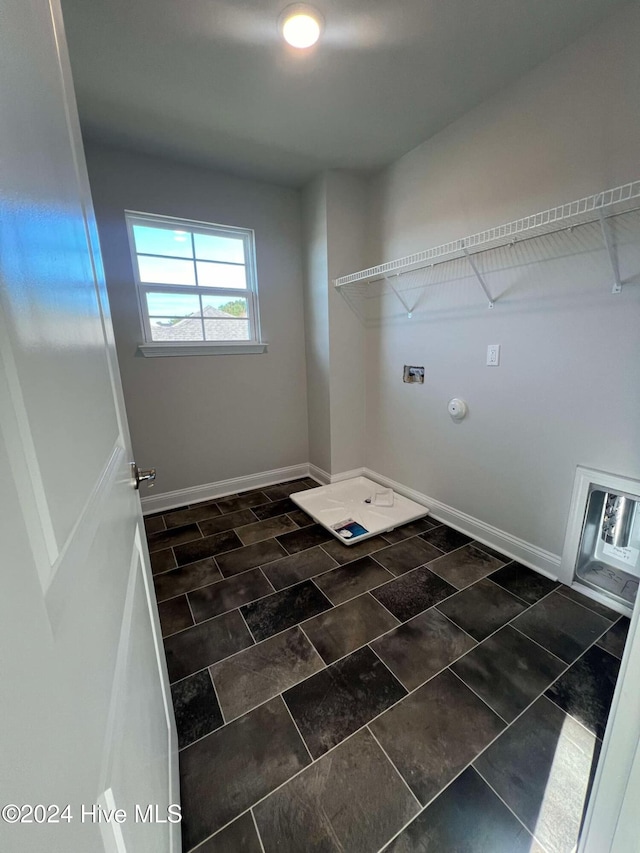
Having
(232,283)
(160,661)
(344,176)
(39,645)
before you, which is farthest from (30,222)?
(344,176)

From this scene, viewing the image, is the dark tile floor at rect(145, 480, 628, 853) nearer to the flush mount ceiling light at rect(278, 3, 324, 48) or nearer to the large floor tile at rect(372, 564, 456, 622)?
the large floor tile at rect(372, 564, 456, 622)

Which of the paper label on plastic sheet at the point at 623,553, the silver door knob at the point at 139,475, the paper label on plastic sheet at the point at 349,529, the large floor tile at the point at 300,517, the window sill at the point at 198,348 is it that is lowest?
the large floor tile at the point at 300,517

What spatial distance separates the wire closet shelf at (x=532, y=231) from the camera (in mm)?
1403

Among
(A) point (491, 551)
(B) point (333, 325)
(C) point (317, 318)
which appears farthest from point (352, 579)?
(C) point (317, 318)

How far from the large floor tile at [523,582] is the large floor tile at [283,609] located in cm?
96

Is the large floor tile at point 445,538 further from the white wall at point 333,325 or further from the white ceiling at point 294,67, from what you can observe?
the white ceiling at point 294,67

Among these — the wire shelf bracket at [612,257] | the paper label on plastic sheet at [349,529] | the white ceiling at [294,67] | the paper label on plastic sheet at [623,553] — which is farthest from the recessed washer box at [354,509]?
the white ceiling at [294,67]

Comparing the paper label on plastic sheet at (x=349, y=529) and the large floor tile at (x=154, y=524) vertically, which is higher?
the paper label on plastic sheet at (x=349, y=529)

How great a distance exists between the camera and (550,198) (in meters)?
1.65

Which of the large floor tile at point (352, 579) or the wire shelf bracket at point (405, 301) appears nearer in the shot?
the large floor tile at point (352, 579)

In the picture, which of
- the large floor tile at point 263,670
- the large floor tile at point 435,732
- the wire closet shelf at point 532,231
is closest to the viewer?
the large floor tile at point 435,732

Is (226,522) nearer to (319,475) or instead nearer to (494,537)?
(319,475)

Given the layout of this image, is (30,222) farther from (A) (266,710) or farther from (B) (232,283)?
(B) (232,283)

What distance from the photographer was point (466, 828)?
36.7 inches
